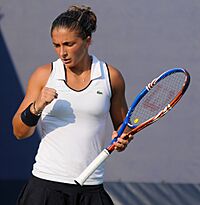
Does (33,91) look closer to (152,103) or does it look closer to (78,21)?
(78,21)

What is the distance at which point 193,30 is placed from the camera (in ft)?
13.8

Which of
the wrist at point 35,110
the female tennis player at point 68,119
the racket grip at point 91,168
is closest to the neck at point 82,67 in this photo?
the female tennis player at point 68,119

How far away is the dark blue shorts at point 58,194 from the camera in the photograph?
2.34 m

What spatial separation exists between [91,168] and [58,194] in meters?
0.15

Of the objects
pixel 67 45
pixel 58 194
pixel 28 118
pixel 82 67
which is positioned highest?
pixel 67 45

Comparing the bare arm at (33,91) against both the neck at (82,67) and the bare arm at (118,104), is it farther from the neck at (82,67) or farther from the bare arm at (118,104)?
the bare arm at (118,104)

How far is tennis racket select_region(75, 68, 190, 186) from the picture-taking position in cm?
242

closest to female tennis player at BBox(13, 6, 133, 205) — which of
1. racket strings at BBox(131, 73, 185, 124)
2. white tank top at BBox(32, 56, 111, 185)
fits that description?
white tank top at BBox(32, 56, 111, 185)

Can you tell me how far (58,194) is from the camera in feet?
7.67

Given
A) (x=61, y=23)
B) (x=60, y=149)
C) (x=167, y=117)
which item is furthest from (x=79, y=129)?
(x=167, y=117)

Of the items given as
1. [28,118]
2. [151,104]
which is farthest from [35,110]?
[151,104]

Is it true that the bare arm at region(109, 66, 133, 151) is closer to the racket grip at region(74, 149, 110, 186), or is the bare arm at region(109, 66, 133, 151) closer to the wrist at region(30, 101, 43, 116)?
the racket grip at region(74, 149, 110, 186)

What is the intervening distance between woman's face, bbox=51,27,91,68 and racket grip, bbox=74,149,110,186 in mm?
313

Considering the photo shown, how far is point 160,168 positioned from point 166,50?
0.71 m
